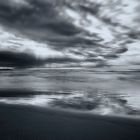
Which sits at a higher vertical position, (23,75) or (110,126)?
(23,75)

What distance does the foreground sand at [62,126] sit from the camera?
4.75 m

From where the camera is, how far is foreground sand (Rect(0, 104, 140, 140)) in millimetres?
4754

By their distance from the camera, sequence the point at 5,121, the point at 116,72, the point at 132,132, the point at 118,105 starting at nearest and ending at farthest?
the point at 132,132, the point at 5,121, the point at 118,105, the point at 116,72

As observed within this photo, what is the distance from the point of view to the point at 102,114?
20.8ft

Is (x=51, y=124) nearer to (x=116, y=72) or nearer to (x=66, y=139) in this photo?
(x=66, y=139)

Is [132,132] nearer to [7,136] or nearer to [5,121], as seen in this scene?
[7,136]

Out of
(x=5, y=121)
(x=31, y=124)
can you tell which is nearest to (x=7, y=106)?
(x=5, y=121)

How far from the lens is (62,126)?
5.32 m

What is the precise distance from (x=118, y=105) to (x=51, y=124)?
292cm

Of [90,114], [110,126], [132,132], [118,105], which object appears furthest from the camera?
[118,105]

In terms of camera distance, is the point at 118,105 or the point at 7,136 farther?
the point at 118,105


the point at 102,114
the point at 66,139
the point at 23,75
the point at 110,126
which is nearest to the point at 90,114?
the point at 102,114

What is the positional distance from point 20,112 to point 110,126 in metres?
2.95

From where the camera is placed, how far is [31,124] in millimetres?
5434
